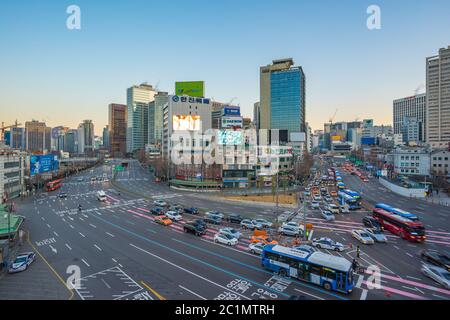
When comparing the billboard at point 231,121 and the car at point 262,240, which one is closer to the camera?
the car at point 262,240

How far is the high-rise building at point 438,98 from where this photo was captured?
133 m

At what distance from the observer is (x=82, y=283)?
782 inches

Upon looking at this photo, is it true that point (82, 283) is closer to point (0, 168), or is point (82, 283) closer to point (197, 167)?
point (0, 168)

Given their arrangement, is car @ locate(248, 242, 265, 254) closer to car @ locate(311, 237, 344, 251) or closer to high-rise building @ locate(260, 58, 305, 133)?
car @ locate(311, 237, 344, 251)

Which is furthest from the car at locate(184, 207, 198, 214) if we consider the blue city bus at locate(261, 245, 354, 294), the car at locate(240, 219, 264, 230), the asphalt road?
the blue city bus at locate(261, 245, 354, 294)

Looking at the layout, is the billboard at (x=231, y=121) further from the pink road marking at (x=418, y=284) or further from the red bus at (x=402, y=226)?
the pink road marking at (x=418, y=284)

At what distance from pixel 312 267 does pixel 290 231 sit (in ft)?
43.4

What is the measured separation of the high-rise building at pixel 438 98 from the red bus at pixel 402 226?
5259 inches

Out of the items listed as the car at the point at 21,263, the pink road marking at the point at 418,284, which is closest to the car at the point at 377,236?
the pink road marking at the point at 418,284

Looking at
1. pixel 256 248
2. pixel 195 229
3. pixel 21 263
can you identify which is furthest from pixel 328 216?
pixel 21 263
